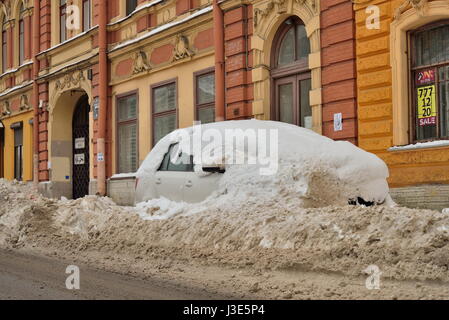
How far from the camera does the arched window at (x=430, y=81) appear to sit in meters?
10.1

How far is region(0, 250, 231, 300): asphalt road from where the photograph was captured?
209 inches

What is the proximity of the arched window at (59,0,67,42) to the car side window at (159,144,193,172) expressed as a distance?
13246 mm

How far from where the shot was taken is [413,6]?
10.2 meters

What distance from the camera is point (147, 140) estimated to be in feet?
54.2

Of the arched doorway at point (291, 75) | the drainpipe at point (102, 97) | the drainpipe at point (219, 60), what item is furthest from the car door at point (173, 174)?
the drainpipe at point (102, 97)

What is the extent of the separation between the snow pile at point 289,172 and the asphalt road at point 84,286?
197 cm

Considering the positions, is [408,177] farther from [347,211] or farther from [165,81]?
[165,81]

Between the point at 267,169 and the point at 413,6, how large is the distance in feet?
14.9

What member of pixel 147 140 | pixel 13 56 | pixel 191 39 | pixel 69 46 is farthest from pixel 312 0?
pixel 13 56

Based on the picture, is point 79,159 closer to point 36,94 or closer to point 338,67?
point 36,94

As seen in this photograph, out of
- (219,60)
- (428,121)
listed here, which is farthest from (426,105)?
(219,60)

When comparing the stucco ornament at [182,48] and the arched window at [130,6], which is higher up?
the arched window at [130,6]

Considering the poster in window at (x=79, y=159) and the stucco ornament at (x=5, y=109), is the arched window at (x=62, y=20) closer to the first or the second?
the poster in window at (x=79, y=159)

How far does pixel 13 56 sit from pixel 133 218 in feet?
61.3
